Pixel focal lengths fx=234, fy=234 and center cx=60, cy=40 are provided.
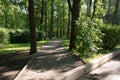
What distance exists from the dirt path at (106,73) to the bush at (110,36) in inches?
202

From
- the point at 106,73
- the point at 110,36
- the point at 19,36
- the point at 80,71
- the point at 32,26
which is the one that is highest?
the point at 32,26

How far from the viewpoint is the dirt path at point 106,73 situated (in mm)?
8789

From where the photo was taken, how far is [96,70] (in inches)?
397

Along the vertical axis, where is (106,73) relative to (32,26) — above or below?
below

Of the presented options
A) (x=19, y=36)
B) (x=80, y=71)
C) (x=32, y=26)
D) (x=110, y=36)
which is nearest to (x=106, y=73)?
(x=80, y=71)

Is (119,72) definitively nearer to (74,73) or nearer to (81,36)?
(74,73)

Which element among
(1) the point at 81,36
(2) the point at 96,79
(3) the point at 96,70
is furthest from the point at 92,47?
(2) the point at 96,79

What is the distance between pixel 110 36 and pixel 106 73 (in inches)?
284

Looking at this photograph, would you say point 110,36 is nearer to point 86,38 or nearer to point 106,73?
point 86,38

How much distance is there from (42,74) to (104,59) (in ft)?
14.1

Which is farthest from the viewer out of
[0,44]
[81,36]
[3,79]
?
[0,44]

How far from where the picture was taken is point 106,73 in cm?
956

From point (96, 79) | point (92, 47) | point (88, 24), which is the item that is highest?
point (88, 24)

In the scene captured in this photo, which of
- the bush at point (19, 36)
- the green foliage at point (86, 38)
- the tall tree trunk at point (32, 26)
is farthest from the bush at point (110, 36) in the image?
the bush at point (19, 36)
